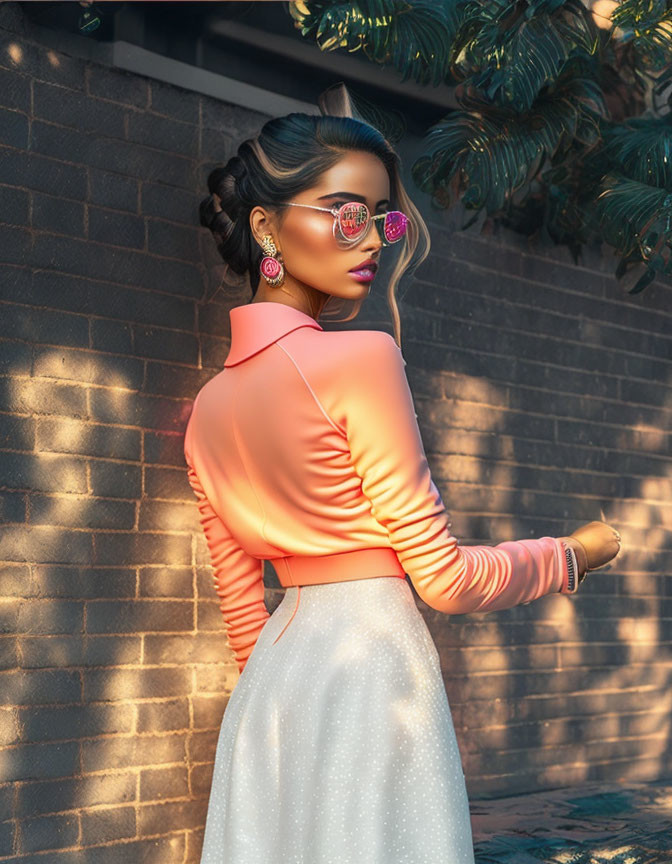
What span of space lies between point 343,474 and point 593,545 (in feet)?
2.18

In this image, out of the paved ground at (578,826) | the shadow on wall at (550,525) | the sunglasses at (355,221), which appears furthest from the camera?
the shadow on wall at (550,525)

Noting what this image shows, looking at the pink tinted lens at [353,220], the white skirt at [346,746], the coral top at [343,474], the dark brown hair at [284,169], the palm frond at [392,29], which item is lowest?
the white skirt at [346,746]

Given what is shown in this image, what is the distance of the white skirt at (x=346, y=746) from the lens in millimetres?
2932

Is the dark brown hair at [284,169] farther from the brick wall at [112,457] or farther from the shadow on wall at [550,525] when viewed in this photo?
the shadow on wall at [550,525]

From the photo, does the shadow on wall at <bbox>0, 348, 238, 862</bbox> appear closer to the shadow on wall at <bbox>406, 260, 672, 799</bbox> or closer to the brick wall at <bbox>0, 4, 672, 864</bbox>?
the brick wall at <bbox>0, 4, 672, 864</bbox>

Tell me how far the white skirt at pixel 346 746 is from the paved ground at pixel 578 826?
87.3 inches

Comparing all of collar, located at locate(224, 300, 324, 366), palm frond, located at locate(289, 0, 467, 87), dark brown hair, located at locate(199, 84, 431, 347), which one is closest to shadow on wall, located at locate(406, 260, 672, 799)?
palm frond, located at locate(289, 0, 467, 87)

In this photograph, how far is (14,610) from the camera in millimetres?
4254

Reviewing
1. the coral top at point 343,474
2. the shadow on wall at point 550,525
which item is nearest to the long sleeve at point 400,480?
the coral top at point 343,474

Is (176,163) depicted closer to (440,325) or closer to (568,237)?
(440,325)

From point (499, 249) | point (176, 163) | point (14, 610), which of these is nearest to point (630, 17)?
point (499, 249)

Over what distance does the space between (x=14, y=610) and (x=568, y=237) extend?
3.41 meters

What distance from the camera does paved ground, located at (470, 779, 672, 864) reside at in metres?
5.17

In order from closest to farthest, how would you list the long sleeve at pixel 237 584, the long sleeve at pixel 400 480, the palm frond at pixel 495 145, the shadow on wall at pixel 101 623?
1. the long sleeve at pixel 400 480
2. the long sleeve at pixel 237 584
3. the shadow on wall at pixel 101 623
4. the palm frond at pixel 495 145
